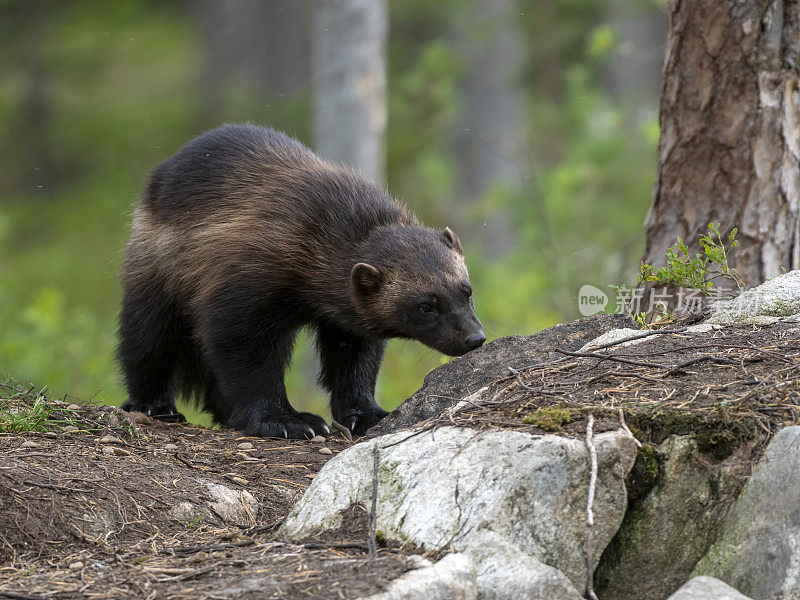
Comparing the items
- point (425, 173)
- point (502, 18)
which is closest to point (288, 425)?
point (425, 173)

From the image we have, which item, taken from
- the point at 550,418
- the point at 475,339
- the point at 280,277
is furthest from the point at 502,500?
the point at 280,277

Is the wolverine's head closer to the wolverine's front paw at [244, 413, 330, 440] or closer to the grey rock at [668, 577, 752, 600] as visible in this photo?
the wolverine's front paw at [244, 413, 330, 440]

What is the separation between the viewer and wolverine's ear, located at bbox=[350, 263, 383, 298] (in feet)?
17.0

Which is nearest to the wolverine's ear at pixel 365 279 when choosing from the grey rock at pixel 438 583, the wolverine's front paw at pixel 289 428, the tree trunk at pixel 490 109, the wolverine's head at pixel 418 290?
the wolverine's head at pixel 418 290

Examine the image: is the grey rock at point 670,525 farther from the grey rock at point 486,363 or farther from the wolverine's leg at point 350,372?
the wolverine's leg at point 350,372

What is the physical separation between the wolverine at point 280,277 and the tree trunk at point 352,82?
11.1 ft

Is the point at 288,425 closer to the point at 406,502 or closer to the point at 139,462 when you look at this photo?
the point at 139,462

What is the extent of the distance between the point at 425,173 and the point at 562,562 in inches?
422

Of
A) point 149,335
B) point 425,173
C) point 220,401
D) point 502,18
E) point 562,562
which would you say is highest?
point 502,18

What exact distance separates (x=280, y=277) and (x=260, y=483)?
4.43ft

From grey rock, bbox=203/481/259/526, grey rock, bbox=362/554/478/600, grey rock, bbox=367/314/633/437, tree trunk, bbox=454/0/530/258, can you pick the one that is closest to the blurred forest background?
tree trunk, bbox=454/0/530/258

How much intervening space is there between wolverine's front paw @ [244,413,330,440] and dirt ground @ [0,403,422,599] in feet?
0.31

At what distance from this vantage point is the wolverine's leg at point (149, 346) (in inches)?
236

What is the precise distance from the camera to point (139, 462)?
4.29 meters
